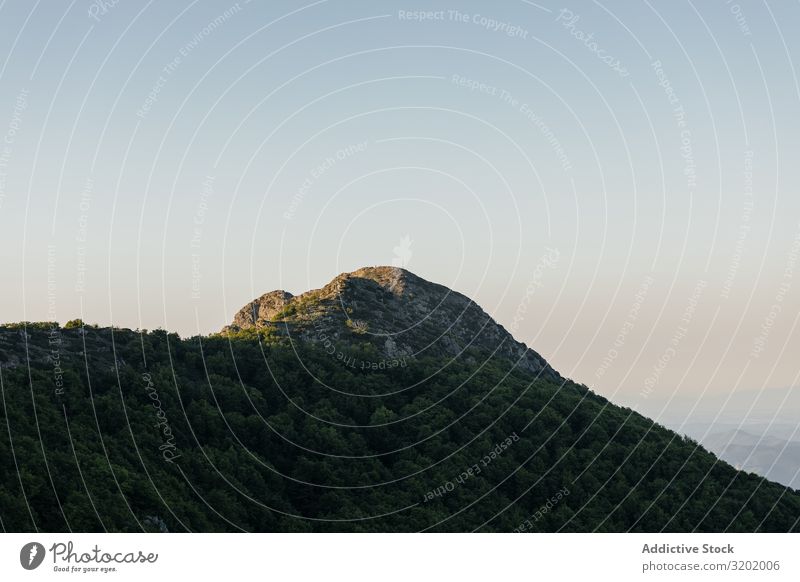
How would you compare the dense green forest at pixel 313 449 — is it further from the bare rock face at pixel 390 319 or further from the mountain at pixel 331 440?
the bare rock face at pixel 390 319

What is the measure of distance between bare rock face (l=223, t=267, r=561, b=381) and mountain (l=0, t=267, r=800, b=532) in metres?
0.39

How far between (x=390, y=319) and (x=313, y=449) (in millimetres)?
31174

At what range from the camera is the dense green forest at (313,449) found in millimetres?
55438

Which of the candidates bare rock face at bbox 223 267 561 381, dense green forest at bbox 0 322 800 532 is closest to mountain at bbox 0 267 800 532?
dense green forest at bbox 0 322 800 532

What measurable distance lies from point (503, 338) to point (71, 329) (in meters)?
57.0

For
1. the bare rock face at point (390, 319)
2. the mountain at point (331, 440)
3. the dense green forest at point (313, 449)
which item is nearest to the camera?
the dense green forest at point (313, 449)

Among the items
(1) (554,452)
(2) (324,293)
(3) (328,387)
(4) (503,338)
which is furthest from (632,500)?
(2) (324,293)

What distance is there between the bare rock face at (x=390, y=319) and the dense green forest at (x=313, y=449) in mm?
3755

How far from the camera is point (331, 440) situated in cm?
7506

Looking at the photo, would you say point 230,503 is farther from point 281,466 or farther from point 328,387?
point 328,387

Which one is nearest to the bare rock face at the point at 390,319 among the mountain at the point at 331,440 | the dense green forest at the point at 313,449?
the mountain at the point at 331,440

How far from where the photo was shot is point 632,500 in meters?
78.7

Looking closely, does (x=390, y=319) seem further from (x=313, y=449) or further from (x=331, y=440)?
(x=313, y=449)

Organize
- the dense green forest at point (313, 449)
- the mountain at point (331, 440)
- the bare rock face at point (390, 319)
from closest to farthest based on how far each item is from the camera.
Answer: the dense green forest at point (313, 449), the mountain at point (331, 440), the bare rock face at point (390, 319)
